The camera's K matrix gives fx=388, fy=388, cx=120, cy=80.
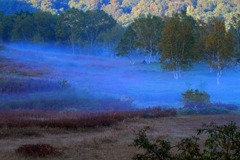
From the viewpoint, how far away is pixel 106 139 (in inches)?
600

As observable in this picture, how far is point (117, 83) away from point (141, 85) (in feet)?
8.84

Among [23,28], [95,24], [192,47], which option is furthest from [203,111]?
[95,24]

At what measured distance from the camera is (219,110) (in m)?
25.8

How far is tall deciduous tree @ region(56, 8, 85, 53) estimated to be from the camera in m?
90.4

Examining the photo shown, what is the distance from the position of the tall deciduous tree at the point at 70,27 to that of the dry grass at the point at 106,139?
230 feet

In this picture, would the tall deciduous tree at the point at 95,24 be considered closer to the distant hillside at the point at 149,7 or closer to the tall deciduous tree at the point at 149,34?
the tall deciduous tree at the point at 149,34

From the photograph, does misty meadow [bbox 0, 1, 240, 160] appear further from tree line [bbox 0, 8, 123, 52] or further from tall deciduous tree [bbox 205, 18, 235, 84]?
tree line [bbox 0, 8, 123, 52]

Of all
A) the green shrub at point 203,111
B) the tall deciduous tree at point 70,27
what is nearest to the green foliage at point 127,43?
the tall deciduous tree at point 70,27

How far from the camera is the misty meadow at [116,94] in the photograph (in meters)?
12.4

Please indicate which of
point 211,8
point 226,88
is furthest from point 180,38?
point 211,8

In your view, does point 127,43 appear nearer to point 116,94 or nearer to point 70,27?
point 70,27

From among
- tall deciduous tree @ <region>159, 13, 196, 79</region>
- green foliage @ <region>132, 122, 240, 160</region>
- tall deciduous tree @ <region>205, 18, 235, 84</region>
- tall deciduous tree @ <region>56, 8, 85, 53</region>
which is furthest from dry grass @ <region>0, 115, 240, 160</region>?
tall deciduous tree @ <region>56, 8, 85, 53</region>

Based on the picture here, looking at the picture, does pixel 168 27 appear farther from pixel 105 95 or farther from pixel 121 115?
pixel 121 115

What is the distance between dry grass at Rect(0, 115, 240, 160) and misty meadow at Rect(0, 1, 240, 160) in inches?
1.5
